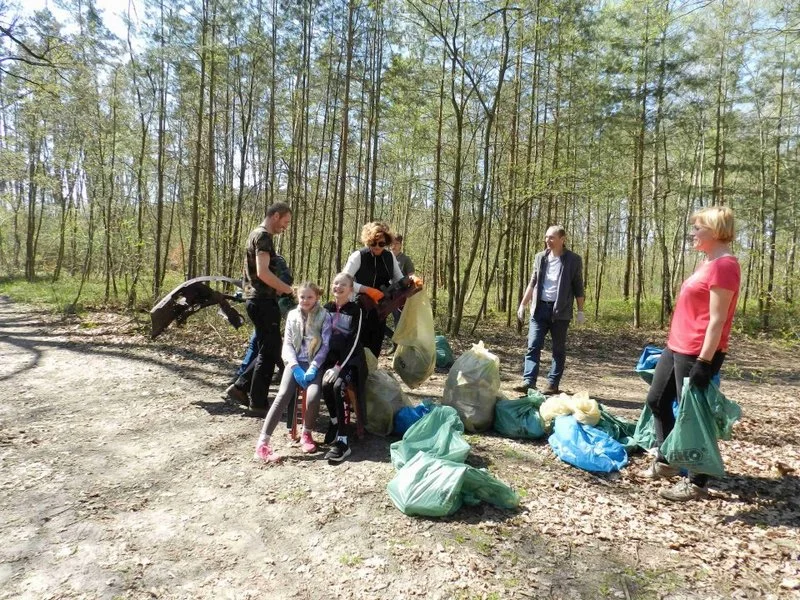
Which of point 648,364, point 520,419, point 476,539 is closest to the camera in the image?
point 476,539

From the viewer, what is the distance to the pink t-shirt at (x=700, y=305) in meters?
2.57

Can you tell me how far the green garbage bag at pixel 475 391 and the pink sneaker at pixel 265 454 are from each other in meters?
1.47

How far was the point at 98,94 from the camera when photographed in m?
12.5

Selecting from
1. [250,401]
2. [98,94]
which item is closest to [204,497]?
[250,401]

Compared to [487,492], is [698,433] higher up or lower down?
higher up

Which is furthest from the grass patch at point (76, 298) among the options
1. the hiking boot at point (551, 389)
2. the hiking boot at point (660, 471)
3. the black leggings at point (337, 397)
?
the hiking boot at point (660, 471)

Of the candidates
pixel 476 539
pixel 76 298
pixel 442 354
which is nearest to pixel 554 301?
pixel 442 354

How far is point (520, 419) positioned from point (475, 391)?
0.42 m

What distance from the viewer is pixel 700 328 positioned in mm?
2703

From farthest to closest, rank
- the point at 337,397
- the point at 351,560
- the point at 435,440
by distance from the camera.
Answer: the point at 337,397
the point at 435,440
the point at 351,560

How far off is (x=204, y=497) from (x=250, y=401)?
1.40 metres

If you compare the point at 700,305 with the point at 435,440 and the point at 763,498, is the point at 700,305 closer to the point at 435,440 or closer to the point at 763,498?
the point at 763,498

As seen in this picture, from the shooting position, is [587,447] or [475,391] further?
[475,391]

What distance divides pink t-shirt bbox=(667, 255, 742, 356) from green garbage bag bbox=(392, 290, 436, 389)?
187cm
